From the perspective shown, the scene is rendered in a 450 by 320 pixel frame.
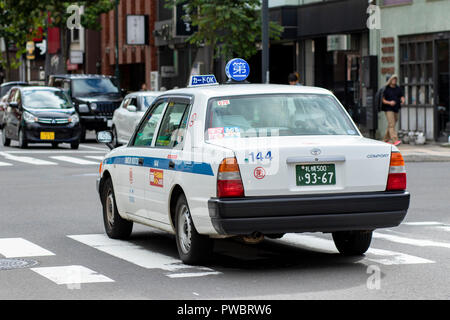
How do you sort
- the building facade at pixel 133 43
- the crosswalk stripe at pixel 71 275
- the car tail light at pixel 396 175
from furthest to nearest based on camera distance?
1. the building facade at pixel 133 43
2. the car tail light at pixel 396 175
3. the crosswalk stripe at pixel 71 275

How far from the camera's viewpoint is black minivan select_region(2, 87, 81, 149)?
30.7 meters

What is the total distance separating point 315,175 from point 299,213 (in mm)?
381

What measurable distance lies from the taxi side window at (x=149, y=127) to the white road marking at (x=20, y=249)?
1452 mm

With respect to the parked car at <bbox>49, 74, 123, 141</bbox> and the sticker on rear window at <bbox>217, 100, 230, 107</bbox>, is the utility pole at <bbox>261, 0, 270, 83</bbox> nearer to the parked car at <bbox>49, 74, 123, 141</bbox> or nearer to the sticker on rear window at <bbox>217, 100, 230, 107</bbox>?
the parked car at <bbox>49, 74, 123, 141</bbox>

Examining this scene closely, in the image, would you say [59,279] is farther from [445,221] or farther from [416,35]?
[416,35]

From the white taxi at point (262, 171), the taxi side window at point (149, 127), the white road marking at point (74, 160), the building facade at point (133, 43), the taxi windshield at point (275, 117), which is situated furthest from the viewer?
the building facade at point (133, 43)

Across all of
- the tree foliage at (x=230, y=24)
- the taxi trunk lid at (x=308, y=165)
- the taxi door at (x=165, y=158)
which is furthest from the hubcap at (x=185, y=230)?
the tree foliage at (x=230, y=24)

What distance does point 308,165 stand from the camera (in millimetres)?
9641

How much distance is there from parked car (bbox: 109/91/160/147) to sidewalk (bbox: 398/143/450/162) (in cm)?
674

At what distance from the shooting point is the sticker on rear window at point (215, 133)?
1004 cm

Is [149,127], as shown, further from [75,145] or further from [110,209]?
[75,145]

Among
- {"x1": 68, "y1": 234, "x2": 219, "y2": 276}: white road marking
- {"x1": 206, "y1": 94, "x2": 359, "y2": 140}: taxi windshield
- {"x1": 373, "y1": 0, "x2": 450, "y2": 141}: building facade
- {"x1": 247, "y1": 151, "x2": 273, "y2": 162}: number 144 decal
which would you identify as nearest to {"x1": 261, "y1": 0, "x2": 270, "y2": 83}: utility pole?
{"x1": 373, "y1": 0, "x2": 450, "y2": 141}: building facade

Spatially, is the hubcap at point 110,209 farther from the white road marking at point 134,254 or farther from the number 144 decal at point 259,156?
the number 144 decal at point 259,156

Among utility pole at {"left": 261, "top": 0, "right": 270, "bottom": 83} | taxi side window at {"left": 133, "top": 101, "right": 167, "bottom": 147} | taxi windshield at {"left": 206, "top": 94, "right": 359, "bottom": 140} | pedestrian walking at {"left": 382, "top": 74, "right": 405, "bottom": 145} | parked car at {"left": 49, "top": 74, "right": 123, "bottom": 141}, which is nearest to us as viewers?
taxi windshield at {"left": 206, "top": 94, "right": 359, "bottom": 140}
